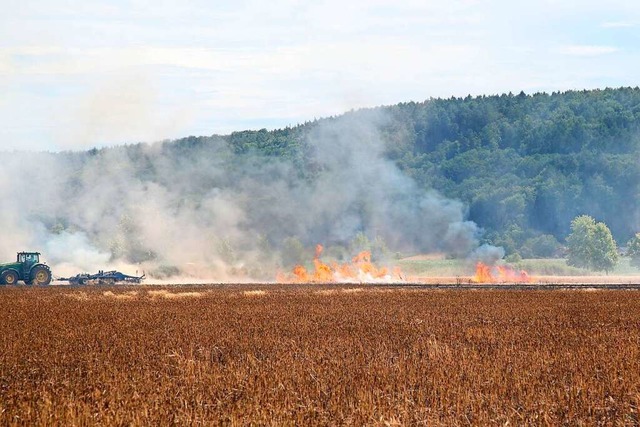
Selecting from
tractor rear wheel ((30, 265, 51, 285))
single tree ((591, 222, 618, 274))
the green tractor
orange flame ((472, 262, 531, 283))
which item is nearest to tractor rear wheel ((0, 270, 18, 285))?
the green tractor

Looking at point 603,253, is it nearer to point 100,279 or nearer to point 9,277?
point 100,279

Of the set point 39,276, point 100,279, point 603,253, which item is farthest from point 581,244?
point 39,276

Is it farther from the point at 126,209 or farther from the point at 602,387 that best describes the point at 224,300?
the point at 126,209

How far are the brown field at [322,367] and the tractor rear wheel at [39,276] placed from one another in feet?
121

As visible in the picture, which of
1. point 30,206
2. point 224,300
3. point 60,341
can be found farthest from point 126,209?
point 60,341

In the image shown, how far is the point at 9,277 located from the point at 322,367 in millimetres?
58798

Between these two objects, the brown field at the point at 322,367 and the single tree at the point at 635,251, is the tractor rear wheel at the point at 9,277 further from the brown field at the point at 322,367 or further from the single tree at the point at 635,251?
the single tree at the point at 635,251

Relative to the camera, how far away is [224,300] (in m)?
48.8

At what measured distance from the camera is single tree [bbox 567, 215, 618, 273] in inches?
5281

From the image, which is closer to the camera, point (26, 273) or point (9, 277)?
point (9, 277)

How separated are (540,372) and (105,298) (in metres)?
35.3

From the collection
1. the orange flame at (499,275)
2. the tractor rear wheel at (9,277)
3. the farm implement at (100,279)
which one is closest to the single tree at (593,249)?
the orange flame at (499,275)

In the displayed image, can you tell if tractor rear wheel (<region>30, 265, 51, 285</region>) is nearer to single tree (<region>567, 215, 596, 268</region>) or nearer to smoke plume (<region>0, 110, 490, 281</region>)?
smoke plume (<region>0, 110, 490, 281</region>)

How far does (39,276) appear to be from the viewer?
2928 inches
